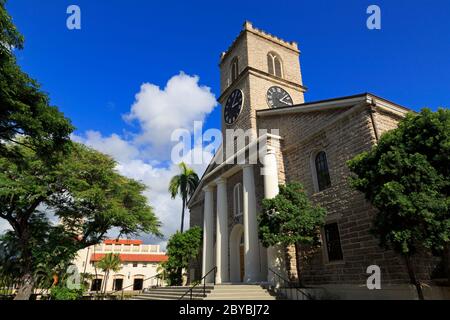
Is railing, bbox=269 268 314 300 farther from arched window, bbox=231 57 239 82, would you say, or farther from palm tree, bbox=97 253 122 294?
palm tree, bbox=97 253 122 294

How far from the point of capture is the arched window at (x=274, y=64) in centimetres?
2433

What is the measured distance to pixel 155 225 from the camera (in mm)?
26062

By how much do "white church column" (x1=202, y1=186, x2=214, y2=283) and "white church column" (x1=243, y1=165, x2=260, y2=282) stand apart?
216 inches

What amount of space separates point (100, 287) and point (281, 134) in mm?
44578

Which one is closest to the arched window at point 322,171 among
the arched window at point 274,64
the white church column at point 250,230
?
the white church column at point 250,230

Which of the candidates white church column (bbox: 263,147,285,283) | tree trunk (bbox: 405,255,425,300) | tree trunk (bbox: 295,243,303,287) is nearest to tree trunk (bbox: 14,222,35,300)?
white church column (bbox: 263,147,285,283)

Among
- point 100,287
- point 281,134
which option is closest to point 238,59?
point 281,134

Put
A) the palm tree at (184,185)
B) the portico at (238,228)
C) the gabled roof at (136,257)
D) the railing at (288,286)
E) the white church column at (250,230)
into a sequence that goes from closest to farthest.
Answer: the railing at (288,286)
the white church column at (250,230)
the portico at (238,228)
the palm tree at (184,185)
the gabled roof at (136,257)

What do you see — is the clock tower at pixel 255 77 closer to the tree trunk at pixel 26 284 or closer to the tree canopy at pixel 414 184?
the tree canopy at pixel 414 184

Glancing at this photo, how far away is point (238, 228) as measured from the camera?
65.3ft

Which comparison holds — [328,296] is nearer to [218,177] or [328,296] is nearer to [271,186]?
[271,186]

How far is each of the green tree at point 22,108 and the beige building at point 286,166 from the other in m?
10.2

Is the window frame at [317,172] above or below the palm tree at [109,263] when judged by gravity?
above

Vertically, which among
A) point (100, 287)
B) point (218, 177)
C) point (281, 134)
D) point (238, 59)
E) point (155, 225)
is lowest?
point (100, 287)
